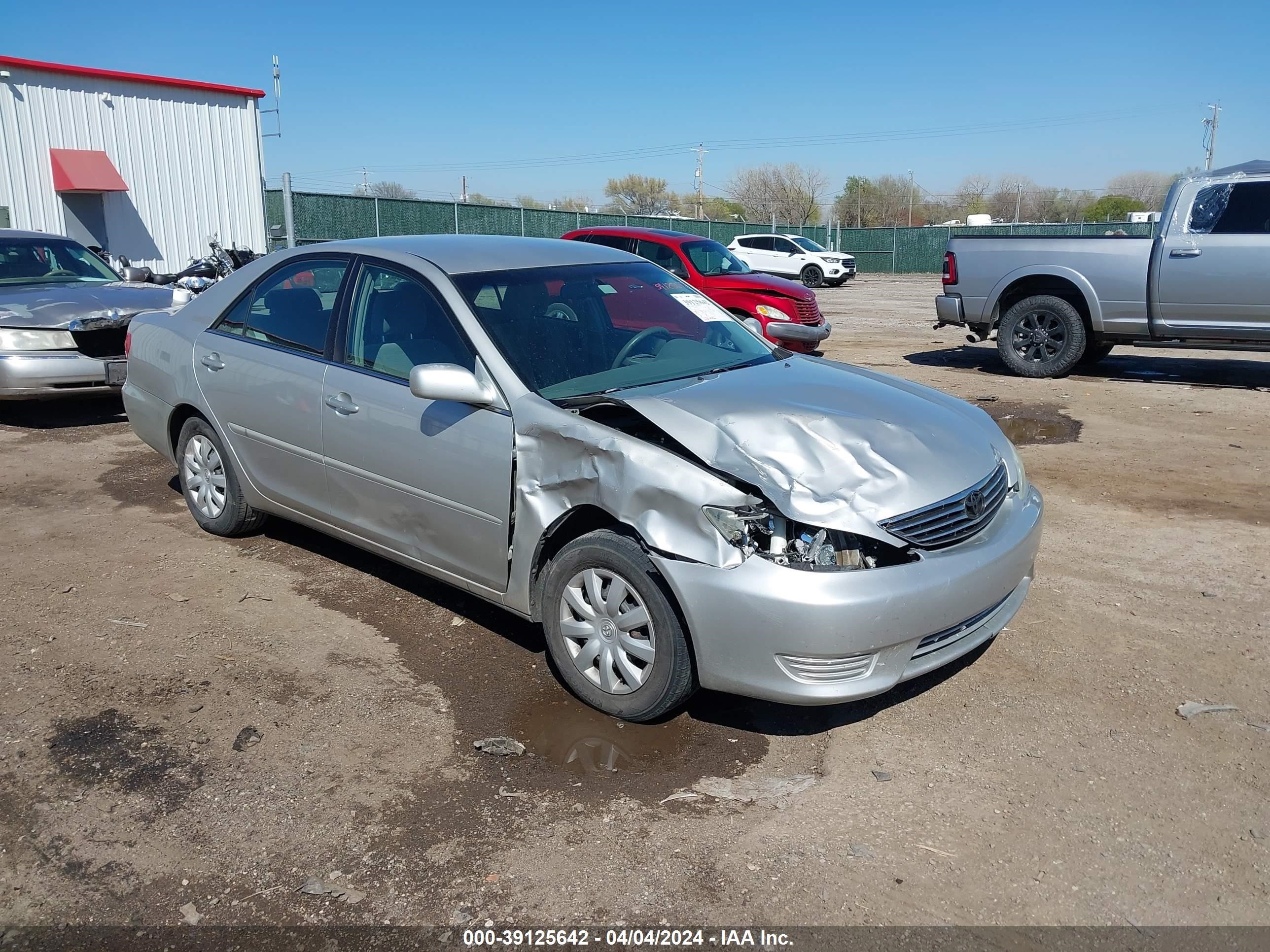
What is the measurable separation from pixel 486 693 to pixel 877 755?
147 cm

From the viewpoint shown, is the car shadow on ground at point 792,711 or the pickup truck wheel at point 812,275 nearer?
the car shadow on ground at point 792,711

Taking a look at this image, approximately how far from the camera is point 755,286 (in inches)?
480

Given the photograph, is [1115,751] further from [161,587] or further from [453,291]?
[161,587]

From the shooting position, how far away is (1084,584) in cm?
489

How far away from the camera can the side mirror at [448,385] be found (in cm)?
372

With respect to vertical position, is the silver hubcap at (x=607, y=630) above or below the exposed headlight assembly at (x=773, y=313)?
below

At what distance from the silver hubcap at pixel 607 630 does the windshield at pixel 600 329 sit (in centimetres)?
77

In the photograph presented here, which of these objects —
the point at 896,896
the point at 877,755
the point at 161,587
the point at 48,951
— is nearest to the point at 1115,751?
the point at 877,755

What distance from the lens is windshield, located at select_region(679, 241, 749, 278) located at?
12.7m

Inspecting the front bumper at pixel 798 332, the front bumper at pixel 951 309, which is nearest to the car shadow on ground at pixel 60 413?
the front bumper at pixel 798 332

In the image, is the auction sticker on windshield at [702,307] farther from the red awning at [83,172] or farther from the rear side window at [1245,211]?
the red awning at [83,172]

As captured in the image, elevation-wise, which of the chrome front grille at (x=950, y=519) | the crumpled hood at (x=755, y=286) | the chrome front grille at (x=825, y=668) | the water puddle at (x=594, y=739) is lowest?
the water puddle at (x=594, y=739)

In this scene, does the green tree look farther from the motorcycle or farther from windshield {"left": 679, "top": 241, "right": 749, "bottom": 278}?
the motorcycle

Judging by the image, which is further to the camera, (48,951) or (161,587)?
(161,587)
